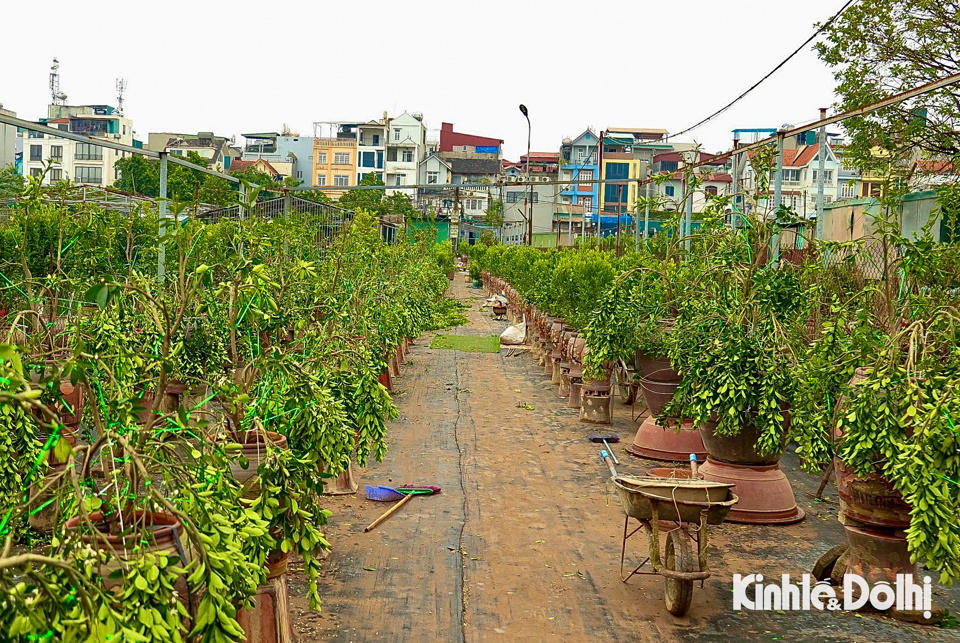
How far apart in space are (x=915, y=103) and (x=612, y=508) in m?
10.3

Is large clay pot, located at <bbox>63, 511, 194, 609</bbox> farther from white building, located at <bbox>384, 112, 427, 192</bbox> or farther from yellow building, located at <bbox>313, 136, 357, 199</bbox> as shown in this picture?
yellow building, located at <bbox>313, 136, 357, 199</bbox>

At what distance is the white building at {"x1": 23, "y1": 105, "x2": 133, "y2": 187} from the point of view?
6081cm

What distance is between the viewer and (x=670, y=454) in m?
8.97

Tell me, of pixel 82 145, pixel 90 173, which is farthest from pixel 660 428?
pixel 90 173

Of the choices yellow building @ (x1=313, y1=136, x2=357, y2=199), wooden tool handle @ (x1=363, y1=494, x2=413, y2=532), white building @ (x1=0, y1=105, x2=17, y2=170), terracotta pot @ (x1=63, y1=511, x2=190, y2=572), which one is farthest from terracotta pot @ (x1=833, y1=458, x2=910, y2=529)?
yellow building @ (x1=313, y1=136, x2=357, y2=199)

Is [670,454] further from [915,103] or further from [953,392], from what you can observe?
[915,103]

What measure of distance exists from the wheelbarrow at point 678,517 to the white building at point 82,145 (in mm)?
58042

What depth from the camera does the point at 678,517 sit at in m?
5.21

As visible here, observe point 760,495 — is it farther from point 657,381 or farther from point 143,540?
point 143,540

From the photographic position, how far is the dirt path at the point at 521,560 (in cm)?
493

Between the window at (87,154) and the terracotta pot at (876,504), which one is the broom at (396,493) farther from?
the window at (87,154)

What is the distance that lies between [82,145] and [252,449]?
5996 cm

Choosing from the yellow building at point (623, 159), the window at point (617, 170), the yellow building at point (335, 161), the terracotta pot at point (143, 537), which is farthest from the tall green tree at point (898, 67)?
the yellow building at point (335, 161)

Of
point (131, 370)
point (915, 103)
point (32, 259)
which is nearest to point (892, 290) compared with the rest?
point (131, 370)
